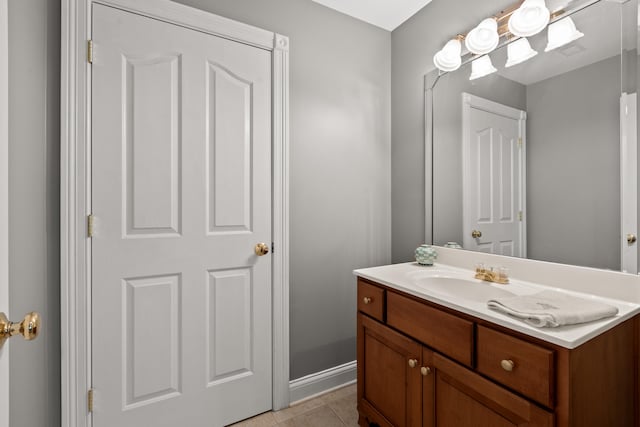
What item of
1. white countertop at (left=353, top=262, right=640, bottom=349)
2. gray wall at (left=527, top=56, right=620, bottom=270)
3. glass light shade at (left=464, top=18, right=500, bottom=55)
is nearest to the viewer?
white countertop at (left=353, top=262, right=640, bottom=349)

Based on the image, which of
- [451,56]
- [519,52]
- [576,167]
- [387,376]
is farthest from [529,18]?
[387,376]

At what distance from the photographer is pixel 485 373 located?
101 cm

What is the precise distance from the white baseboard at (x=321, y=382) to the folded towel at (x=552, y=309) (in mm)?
1302

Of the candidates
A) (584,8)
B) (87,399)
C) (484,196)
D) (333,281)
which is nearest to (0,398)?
(87,399)

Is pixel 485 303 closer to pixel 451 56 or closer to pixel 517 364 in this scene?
pixel 517 364

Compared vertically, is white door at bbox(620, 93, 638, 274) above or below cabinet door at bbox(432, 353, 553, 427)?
above

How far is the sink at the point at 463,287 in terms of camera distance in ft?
4.42

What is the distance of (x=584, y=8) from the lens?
1.24m

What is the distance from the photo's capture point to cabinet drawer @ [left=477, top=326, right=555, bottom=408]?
0.85 metres

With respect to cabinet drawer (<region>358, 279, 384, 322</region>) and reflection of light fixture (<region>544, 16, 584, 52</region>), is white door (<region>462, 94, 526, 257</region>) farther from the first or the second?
cabinet drawer (<region>358, 279, 384, 322</region>)

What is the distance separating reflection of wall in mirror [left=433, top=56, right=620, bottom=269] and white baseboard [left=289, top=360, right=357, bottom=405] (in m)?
1.35

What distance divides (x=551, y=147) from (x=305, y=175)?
4.03ft

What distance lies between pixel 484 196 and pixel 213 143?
4.73ft

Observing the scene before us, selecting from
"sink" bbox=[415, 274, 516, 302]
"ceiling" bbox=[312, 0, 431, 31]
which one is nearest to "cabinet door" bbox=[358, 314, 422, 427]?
"sink" bbox=[415, 274, 516, 302]
